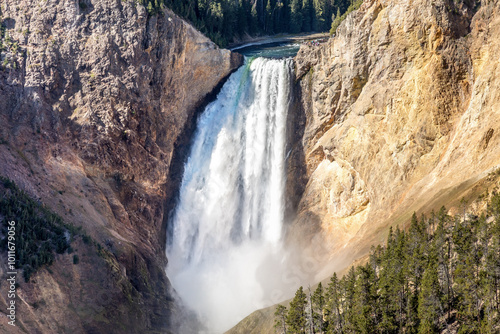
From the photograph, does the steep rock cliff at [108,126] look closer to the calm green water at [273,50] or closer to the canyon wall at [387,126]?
the calm green water at [273,50]

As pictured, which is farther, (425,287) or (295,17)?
(295,17)

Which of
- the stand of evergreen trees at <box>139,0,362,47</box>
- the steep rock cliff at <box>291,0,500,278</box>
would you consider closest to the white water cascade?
the steep rock cliff at <box>291,0,500,278</box>

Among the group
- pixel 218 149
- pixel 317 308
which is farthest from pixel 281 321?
pixel 218 149

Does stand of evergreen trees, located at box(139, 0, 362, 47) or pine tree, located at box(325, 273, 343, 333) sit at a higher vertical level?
stand of evergreen trees, located at box(139, 0, 362, 47)

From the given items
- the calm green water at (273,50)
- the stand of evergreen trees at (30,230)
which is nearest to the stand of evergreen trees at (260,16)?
the calm green water at (273,50)

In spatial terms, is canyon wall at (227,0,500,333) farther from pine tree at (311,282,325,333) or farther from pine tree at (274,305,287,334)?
pine tree at (311,282,325,333)

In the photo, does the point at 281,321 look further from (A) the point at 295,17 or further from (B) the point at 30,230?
(A) the point at 295,17

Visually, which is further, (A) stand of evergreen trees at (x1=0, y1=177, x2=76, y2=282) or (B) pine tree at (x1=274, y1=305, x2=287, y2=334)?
(A) stand of evergreen trees at (x1=0, y1=177, x2=76, y2=282)
